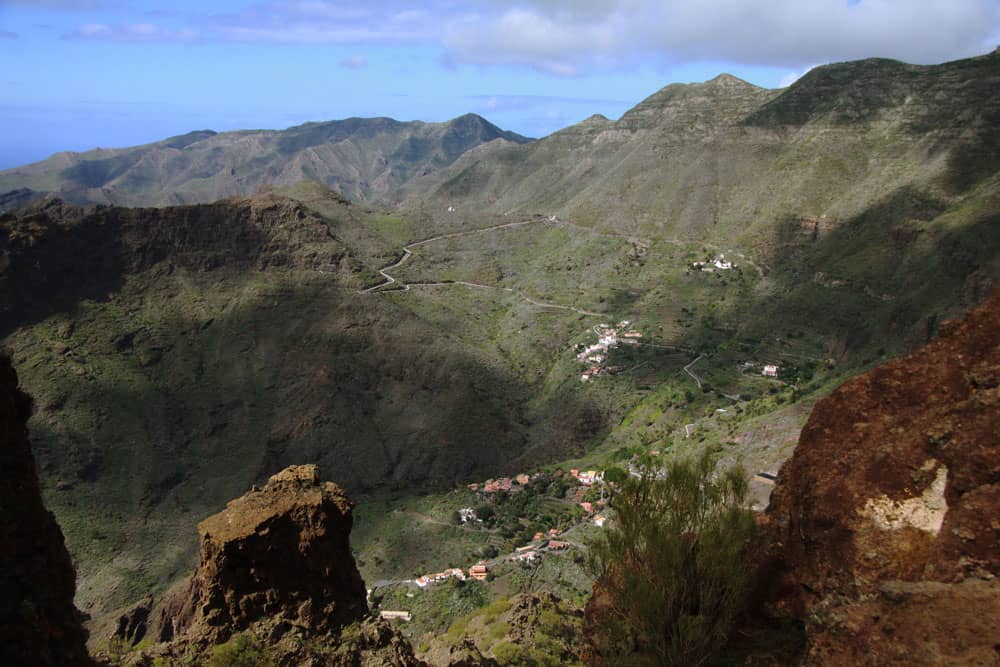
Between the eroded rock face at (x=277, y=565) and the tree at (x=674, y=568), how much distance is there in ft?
20.2

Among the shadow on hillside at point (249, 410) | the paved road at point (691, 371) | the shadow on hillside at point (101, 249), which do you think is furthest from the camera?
the paved road at point (691, 371)

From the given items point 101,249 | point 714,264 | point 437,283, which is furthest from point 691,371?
point 101,249

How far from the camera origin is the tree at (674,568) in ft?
47.2

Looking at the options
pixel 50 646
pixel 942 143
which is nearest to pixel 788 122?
pixel 942 143

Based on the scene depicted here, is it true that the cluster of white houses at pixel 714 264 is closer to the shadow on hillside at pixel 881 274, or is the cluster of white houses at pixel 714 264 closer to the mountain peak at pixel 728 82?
the shadow on hillside at pixel 881 274

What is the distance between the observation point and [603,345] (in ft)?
248

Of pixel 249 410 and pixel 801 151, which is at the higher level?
pixel 801 151

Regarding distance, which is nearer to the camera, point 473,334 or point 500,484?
point 500,484

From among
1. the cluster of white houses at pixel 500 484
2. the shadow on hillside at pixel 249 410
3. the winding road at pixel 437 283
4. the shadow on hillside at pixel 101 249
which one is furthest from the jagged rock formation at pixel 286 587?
the winding road at pixel 437 283

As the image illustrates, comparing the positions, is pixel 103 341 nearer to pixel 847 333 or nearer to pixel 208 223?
pixel 208 223

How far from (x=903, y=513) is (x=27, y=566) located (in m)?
13.7

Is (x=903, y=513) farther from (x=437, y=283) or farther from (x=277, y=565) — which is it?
(x=437, y=283)

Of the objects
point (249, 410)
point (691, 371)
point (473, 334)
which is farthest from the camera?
point (473, 334)

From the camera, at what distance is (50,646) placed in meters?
9.92
